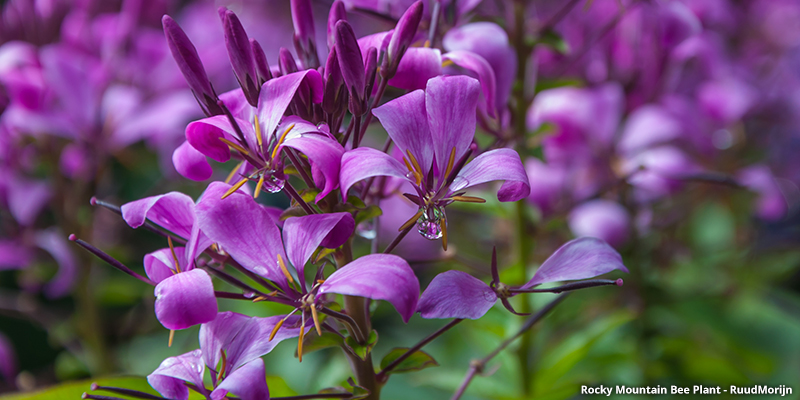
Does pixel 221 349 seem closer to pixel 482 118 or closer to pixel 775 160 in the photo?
pixel 482 118

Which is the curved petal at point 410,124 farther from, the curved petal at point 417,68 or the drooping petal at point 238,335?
the drooping petal at point 238,335

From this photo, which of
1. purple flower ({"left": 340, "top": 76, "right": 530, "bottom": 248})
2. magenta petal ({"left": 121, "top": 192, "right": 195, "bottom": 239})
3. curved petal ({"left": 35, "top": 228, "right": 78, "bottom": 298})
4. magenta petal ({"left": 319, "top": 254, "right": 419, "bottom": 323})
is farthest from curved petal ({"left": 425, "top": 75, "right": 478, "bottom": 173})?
curved petal ({"left": 35, "top": 228, "right": 78, "bottom": 298})

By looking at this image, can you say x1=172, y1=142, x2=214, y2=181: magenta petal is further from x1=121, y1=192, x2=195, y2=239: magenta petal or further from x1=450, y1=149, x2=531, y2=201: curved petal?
x1=450, y1=149, x2=531, y2=201: curved petal

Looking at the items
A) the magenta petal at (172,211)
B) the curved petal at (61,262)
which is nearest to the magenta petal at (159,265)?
the magenta petal at (172,211)

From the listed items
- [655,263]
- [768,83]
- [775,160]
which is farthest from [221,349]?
[768,83]

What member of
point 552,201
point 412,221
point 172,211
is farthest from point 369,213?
point 552,201

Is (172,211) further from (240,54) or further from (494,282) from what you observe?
(494,282)
